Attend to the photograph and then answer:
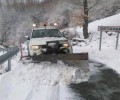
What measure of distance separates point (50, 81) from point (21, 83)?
3.06 feet

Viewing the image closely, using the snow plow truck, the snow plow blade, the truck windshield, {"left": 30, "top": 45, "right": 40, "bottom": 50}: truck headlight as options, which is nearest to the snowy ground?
the snow plow blade

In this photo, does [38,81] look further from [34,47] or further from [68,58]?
[34,47]

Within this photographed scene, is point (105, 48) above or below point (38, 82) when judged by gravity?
above

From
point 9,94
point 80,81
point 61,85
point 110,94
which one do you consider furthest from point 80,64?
point 9,94

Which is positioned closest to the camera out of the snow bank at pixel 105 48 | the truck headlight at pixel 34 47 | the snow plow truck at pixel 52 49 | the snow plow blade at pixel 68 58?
the snow plow blade at pixel 68 58

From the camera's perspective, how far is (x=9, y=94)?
927 cm

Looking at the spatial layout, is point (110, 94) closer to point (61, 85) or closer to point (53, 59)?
point (61, 85)

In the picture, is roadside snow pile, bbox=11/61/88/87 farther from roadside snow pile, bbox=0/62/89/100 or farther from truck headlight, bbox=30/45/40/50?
truck headlight, bbox=30/45/40/50

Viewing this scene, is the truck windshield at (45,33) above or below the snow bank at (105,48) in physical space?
above

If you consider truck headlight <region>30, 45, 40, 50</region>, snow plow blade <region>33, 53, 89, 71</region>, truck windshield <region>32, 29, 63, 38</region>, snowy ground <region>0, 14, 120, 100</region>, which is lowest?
snowy ground <region>0, 14, 120, 100</region>

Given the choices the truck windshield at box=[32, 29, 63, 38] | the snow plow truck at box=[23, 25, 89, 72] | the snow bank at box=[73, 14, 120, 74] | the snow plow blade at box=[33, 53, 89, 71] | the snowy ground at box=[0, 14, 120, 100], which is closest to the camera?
the snowy ground at box=[0, 14, 120, 100]

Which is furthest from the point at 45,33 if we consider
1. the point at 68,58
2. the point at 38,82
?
the point at 38,82

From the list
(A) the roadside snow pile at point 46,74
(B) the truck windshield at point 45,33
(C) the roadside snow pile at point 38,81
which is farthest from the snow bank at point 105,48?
(C) the roadside snow pile at point 38,81

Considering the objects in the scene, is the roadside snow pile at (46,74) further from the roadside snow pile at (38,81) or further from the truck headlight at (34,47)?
the truck headlight at (34,47)
